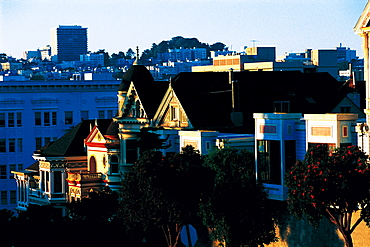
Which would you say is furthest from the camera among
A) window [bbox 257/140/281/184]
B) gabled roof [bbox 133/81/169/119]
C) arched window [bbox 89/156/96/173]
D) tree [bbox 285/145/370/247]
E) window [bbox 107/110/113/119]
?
window [bbox 107/110/113/119]

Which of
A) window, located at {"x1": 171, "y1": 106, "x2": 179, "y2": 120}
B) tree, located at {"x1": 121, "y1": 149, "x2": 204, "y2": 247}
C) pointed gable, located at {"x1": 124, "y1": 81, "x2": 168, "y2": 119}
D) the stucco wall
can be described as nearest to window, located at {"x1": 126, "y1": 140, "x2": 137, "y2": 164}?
pointed gable, located at {"x1": 124, "y1": 81, "x2": 168, "y2": 119}

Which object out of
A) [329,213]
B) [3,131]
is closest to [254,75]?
[329,213]

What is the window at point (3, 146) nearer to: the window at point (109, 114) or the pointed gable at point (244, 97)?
the window at point (109, 114)

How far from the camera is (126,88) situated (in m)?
71.4

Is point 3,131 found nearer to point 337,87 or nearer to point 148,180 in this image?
point 337,87

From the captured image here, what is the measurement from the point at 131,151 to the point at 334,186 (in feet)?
85.2

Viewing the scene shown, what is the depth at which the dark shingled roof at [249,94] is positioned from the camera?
6325 cm

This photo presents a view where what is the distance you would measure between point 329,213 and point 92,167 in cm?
3305

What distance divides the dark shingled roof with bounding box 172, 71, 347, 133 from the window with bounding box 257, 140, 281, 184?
9659 millimetres

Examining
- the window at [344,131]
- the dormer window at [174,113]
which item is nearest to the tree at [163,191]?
the window at [344,131]

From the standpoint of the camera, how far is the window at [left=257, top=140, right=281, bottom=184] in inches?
2062

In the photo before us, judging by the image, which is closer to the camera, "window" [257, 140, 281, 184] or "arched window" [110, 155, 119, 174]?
"window" [257, 140, 281, 184]

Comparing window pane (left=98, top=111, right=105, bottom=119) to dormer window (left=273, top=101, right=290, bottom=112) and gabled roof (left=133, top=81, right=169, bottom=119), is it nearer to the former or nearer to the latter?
gabled roof (left=133, top=81, right=169, bottom=119)

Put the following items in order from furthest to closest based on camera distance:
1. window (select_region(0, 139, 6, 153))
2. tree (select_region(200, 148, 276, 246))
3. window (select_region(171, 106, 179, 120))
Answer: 1. window (select_region(0, 139, 6, 153))
2. window (select_region(171, 106, 179, 120))
3. tree (select_region(200, 148, 276, 246))
